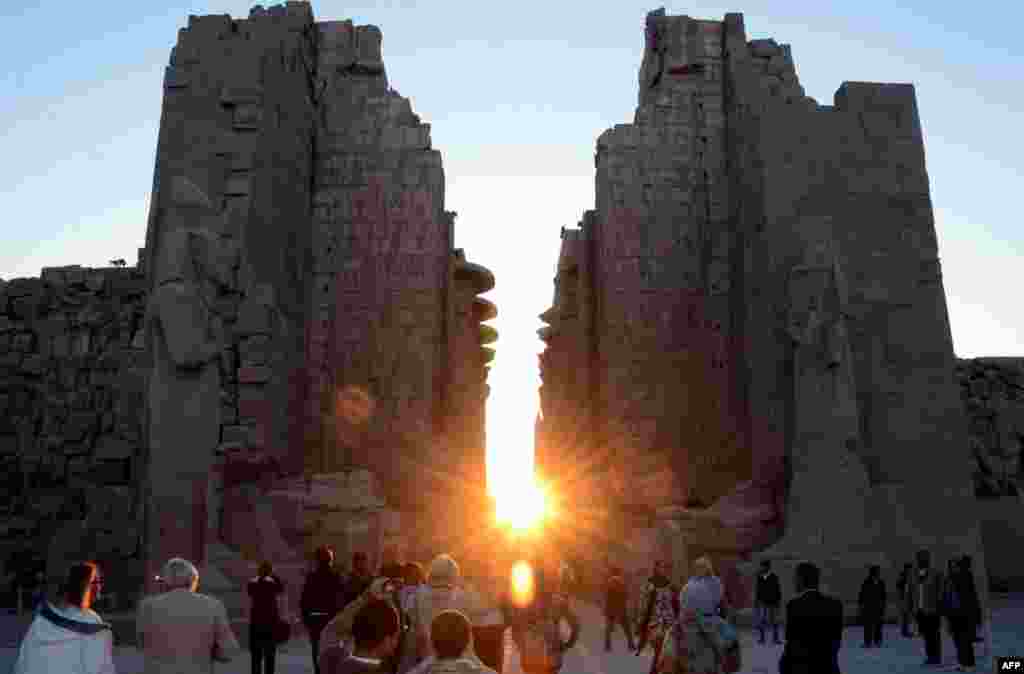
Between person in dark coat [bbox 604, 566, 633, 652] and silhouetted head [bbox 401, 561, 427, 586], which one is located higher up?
silhouetted head [bbox 401, 561, 427, 586]

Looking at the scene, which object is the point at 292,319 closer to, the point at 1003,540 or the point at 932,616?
the point at 932,616

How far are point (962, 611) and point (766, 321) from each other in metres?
6.91

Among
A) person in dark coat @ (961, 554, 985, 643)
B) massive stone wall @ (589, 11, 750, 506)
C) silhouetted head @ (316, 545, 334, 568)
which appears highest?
massive stone wall @ (589, 11, 750, 506)

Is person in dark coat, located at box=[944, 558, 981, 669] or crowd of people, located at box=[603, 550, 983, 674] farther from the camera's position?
person in dark coat, located at box=[944, 558, 981, 669]

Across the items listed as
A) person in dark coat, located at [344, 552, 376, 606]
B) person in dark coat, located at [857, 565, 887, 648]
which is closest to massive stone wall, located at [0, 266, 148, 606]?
person in dark coat, located at [344, 552, 376, 606]

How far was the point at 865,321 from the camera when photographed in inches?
594

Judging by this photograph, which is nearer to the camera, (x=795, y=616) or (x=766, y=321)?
(x=795, y=616)

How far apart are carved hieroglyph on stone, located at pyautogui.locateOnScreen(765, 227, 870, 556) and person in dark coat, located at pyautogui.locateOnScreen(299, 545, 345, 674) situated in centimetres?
714

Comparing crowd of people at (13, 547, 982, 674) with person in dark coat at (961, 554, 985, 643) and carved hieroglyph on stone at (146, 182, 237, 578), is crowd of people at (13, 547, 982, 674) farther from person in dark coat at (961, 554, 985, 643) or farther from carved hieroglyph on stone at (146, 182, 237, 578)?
person in dark coat at (961, 554, 985, 643)

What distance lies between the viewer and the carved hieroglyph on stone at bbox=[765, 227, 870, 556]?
1305cm

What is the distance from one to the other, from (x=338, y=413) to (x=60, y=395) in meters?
5.08

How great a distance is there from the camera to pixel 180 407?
10.7 metres

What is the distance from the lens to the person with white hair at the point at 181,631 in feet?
13.2

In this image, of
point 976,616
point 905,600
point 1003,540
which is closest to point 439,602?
point 976,616
